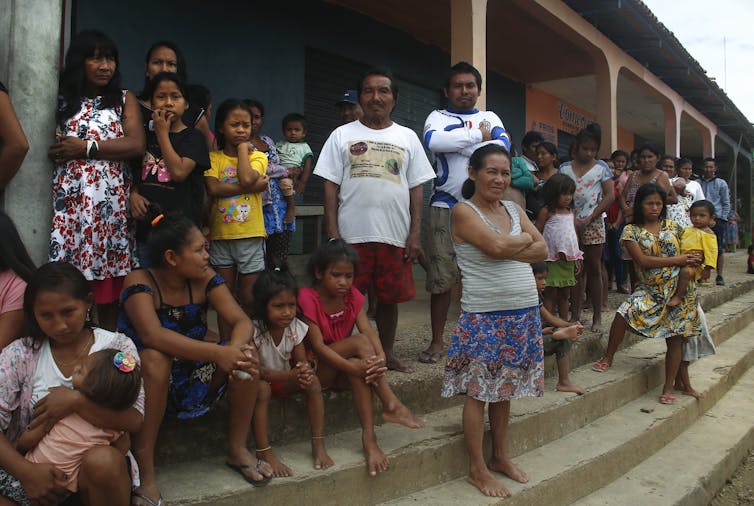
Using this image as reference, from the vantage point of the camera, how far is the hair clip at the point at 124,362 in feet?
6.52

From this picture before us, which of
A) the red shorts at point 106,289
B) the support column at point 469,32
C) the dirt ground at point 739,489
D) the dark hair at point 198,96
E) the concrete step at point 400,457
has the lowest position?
the dirt ground at point 739,489

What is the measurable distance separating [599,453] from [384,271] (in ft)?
5.06

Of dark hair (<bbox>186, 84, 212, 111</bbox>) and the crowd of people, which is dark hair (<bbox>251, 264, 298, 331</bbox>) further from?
dark hair (<bbox>186, 84, 212, 111</bbox>)

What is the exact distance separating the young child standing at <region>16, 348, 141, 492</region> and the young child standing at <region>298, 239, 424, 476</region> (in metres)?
0.93

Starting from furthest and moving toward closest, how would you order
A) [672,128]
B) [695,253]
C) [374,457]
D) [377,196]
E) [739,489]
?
[672,128] → [695,253] → [739,489] → [377,196] → [374,457]

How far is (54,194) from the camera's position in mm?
2600

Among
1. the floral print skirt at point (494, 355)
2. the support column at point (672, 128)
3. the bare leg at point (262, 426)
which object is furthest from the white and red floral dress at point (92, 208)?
the support column at point (672, 128)

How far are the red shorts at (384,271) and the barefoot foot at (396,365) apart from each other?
334mm

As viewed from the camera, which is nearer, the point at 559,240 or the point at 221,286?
the point at 221,286

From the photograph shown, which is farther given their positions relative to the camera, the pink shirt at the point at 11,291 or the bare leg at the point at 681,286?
the bare leg at the point at 681,286

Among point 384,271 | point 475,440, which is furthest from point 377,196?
point 475,440

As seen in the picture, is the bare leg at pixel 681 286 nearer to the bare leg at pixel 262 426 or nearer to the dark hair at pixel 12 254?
the bare leg at pixel 262 426

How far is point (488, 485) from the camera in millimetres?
2779

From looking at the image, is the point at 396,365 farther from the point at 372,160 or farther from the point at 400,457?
the point at 372,160
